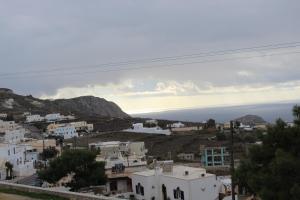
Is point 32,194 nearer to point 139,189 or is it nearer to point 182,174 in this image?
point 182,174

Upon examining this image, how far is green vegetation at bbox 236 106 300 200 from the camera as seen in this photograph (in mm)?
16828

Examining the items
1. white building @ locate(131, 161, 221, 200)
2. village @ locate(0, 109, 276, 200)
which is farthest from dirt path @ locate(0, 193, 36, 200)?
white building @ locate(131, 161, 221, 200)

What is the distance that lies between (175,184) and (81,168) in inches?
262

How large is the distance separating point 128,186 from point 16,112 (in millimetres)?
99594

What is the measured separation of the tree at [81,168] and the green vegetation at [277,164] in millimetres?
18874

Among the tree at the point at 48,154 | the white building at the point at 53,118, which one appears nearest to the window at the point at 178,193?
the tree at the point at 48,154

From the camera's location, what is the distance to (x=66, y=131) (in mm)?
99938

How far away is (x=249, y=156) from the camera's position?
19297 mm

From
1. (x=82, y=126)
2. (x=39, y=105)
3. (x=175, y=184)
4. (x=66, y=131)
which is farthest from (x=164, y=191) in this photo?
(x=39, y=105)

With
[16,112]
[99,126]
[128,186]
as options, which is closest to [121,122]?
[99,126]

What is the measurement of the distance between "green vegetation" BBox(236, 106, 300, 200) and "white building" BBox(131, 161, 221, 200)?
15423 mm

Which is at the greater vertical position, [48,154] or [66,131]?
[66,131]

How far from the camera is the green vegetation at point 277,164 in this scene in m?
16.8

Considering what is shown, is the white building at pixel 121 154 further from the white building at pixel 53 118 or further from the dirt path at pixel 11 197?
the white building at pixel 53 118
